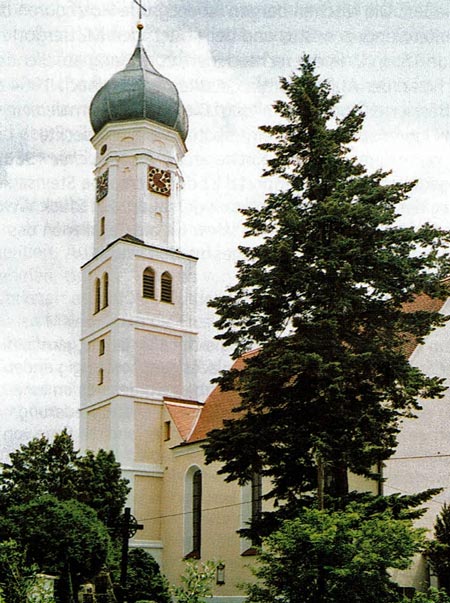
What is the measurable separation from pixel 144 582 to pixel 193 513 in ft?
29.5

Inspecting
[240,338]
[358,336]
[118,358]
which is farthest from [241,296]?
[118,358]

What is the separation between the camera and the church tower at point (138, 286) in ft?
132

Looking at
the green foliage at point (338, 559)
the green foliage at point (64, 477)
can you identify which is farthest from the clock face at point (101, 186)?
the green foliage at point (338, 559)

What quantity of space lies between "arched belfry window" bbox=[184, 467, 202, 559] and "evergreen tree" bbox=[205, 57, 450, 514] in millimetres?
16421

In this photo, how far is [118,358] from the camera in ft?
134

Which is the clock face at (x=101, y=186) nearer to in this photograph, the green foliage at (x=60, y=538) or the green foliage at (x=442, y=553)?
the green foliage at (x=60, y=538)

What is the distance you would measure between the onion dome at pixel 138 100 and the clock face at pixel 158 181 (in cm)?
253

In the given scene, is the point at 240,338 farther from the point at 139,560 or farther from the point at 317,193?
the point at 139,560

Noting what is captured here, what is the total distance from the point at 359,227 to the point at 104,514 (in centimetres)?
1657

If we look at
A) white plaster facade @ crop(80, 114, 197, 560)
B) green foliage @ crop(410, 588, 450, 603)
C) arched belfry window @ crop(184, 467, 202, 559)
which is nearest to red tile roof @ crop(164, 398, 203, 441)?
white plaster facade @ crop(80, 114, 197, 560)

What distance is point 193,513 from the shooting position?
124ft

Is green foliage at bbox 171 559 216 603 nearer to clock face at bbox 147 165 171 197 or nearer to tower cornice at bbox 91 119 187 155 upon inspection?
clock face at bbox 147 165 171 197

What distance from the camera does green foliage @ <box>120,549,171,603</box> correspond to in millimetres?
27766

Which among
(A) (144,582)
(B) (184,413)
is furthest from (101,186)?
(A) (144,582)
